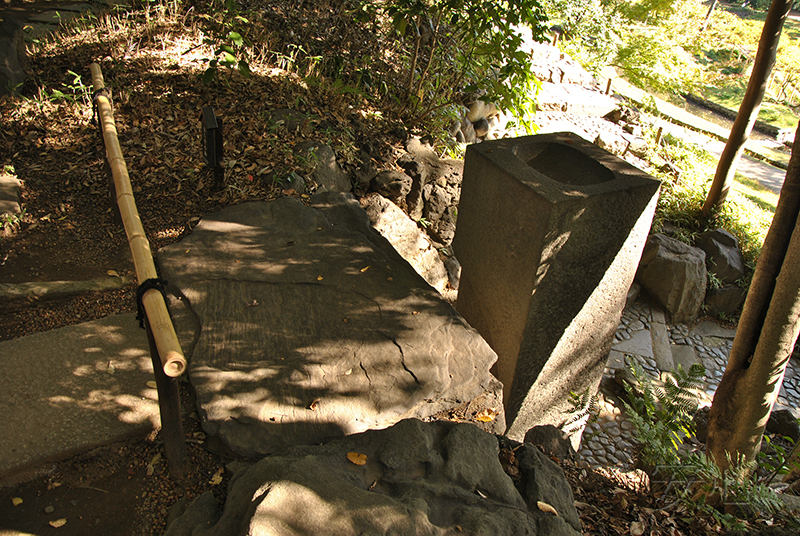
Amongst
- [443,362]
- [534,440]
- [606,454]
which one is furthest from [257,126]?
[606,454]

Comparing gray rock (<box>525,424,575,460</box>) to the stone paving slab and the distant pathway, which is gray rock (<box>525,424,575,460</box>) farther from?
the distant pathway

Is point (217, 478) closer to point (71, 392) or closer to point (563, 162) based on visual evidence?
point (71, 392)

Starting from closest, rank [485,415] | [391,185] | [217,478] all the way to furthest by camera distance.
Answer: [217,478] → [485,415] → [391,185]

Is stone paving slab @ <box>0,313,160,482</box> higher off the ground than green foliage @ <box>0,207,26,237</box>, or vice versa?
green foliage @ <box>0,207,26,237</box>

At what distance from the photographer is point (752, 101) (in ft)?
20.3

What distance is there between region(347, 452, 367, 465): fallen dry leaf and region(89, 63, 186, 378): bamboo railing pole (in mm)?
700

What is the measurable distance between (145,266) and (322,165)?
2457 millimetres

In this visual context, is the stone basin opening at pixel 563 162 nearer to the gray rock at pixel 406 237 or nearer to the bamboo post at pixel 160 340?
the gray rock at pixel 406 237

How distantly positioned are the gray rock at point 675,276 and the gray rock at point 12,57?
22.5 feet

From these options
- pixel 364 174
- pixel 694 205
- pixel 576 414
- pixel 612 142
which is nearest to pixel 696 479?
pixel 576 414

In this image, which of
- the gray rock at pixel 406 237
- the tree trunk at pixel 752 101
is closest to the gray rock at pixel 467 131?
the gray rock at pixel 406 237

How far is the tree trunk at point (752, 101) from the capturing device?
525 centimetres

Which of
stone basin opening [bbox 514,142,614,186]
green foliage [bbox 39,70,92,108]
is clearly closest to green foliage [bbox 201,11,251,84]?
green foliage [bbox 39,70,92,108]

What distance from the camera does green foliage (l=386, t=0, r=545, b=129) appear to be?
482 cm
